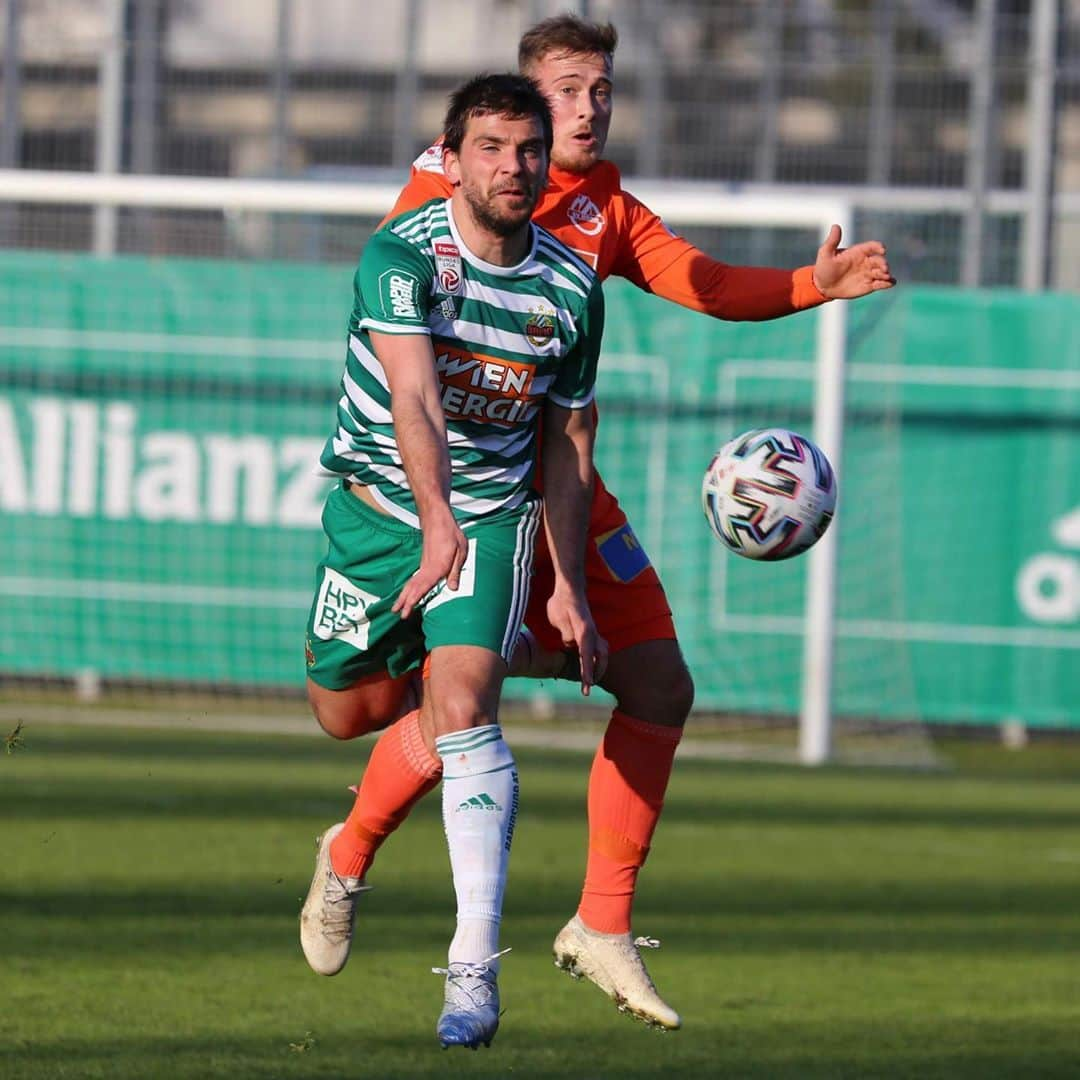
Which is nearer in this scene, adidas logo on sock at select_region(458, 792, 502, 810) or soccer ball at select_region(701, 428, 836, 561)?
adidas logo on sock at select_region(458, 792, 502, 810)

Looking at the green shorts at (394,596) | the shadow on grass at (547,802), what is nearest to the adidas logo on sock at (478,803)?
the green shorts at (394,596)

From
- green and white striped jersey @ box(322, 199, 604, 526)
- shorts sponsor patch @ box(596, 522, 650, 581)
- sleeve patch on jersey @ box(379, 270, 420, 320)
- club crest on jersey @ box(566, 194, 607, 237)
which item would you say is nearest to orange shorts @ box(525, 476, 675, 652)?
shorts sponsor patch @ box(596, 522, 650, 581)

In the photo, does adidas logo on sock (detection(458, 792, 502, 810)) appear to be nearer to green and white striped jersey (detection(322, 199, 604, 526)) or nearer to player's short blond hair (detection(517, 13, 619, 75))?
green and white striped jersey (detection(322, 199, 604, 526))

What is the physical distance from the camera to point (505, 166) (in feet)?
16.8

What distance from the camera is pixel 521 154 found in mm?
5141

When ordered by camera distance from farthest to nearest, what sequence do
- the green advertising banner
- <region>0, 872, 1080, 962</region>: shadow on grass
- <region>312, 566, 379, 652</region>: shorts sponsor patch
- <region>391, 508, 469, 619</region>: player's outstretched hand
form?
the green advertising banner
<region>0, 872, 1080, 962</region>: shadow on grass
<region>312, 566, 379, 652</region>: shorts sponsor patch
<region>391, 508, 469, 619</region>: player's outstretched hand

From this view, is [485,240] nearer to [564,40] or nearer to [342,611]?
[564,40]

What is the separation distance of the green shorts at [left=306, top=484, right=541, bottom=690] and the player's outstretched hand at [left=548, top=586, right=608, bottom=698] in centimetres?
16

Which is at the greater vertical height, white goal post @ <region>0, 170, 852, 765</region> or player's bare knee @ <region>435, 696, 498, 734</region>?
white goal post @ <region>0, 170, 852, 765</region>

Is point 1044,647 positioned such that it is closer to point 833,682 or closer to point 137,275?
point 833,682

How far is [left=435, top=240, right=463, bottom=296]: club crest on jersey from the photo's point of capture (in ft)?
17.3

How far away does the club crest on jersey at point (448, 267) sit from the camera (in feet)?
17.3

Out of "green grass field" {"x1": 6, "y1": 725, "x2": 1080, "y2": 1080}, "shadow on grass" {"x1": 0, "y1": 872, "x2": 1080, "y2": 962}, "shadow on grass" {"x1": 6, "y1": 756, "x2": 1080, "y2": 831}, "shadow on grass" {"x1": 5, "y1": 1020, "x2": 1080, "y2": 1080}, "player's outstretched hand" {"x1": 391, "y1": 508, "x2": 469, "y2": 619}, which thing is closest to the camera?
"player's outstretched hand" {"x1": 391, "y1": 508, "x2": 469, "y2": 619}

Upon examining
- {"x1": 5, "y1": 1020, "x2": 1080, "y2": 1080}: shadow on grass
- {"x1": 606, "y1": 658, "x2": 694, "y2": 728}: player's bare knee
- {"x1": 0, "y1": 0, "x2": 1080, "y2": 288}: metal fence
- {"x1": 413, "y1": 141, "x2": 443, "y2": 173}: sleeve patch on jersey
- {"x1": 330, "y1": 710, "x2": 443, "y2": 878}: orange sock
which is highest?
{"x1": 0, "y1": 0, "x2": 1080, "y2": 288}: metal fence
